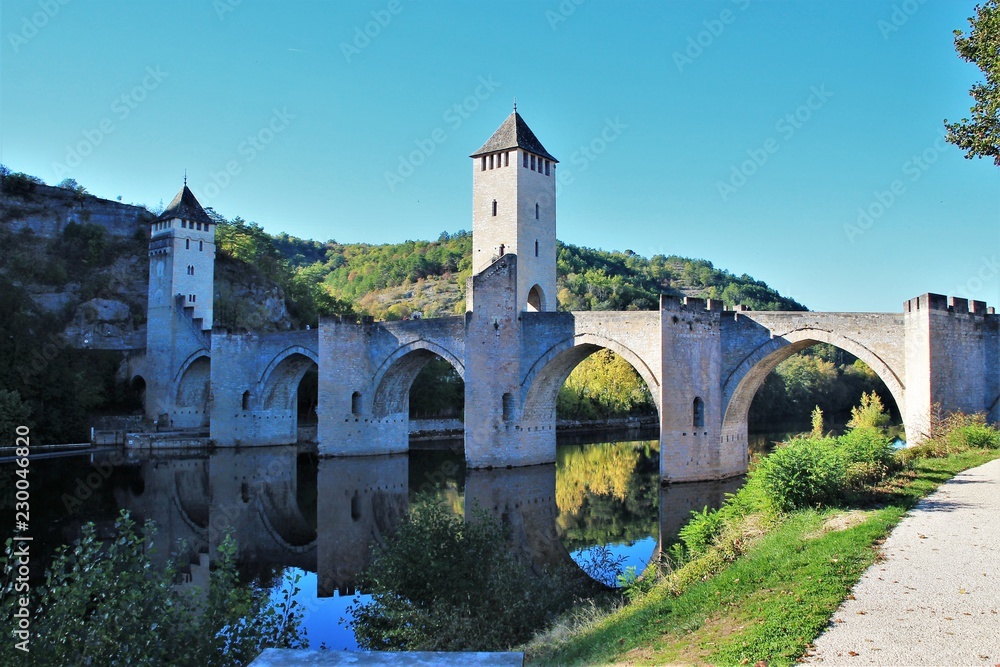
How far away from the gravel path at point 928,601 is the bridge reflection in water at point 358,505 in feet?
18.4

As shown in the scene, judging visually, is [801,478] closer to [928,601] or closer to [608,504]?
[928,601]

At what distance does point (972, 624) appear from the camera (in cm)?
564

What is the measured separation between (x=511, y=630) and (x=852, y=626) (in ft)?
13.3

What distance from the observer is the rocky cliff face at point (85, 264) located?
40.6 metres

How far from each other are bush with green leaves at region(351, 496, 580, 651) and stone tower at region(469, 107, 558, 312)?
58.8ft

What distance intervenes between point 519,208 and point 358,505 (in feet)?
Answer: 39.8

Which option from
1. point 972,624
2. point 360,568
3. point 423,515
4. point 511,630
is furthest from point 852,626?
point 360,568

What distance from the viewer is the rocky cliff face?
40.6 meters

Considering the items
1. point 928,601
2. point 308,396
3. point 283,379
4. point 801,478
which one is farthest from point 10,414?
point 928,601

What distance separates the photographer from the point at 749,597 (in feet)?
23.0

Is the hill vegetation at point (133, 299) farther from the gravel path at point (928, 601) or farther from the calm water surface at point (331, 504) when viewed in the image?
the gravel path at point (928, 601)

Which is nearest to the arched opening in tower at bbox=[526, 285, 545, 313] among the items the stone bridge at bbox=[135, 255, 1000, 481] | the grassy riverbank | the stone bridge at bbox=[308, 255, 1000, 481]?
the stone bridge at bbox=[135, 255, 1000, 481]

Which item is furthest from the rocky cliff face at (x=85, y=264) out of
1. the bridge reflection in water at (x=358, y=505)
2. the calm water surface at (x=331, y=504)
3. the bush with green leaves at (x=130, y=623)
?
the bush with green leaves at (x=130, y=623)

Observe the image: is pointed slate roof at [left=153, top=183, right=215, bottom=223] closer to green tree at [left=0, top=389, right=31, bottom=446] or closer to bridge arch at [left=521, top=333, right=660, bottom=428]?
green tree at [left=0, top=389, right=31, bottom=446]
